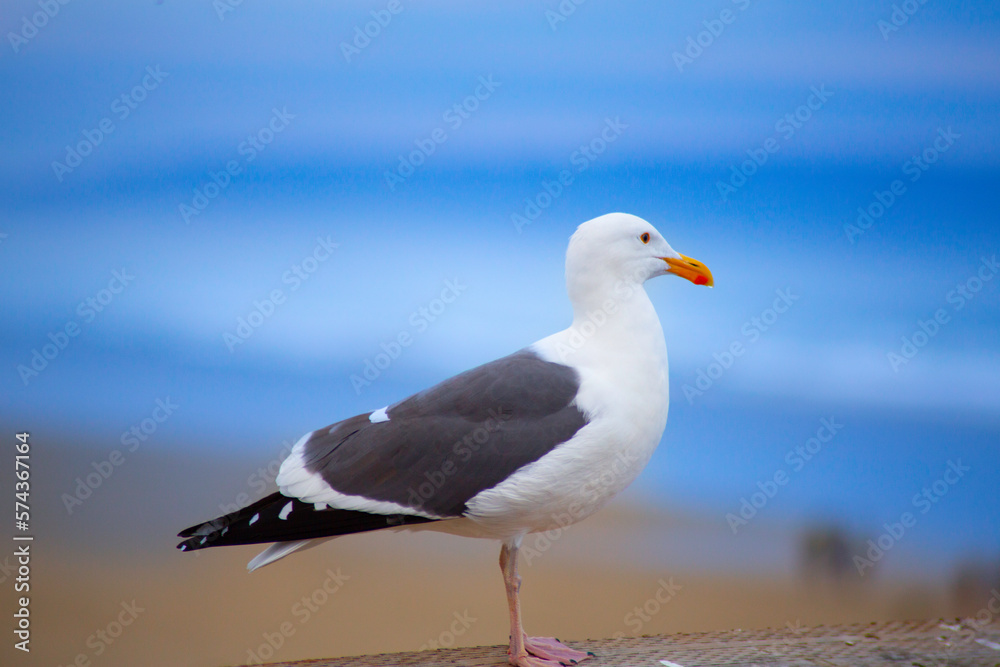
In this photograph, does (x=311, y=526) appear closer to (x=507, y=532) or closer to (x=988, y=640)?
(x=507, y=532)

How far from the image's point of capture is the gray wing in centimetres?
298

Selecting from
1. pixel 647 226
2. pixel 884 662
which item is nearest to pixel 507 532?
pixel 647 226

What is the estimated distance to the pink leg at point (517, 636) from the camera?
3.18m

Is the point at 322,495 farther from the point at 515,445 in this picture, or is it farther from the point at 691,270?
the point at 691,270

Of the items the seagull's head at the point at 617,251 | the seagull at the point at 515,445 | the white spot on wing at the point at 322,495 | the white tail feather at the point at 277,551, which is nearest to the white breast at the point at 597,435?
the seagull at the point at 515,445

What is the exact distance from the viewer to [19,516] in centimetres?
405

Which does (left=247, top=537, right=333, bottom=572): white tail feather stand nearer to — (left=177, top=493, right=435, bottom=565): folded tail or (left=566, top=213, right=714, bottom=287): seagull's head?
(left=177, top=493, right=435, bottom=565): folded tail

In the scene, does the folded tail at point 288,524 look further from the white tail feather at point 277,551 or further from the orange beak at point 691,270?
the orange beak at point 691,270

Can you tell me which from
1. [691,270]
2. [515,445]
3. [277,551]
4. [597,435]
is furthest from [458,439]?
[691,270]

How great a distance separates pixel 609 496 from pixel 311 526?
113cm

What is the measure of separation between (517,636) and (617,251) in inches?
62.7

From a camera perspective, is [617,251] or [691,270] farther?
[691,270]

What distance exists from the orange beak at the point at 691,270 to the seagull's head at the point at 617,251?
2 cm

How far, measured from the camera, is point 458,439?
303 centimetres
